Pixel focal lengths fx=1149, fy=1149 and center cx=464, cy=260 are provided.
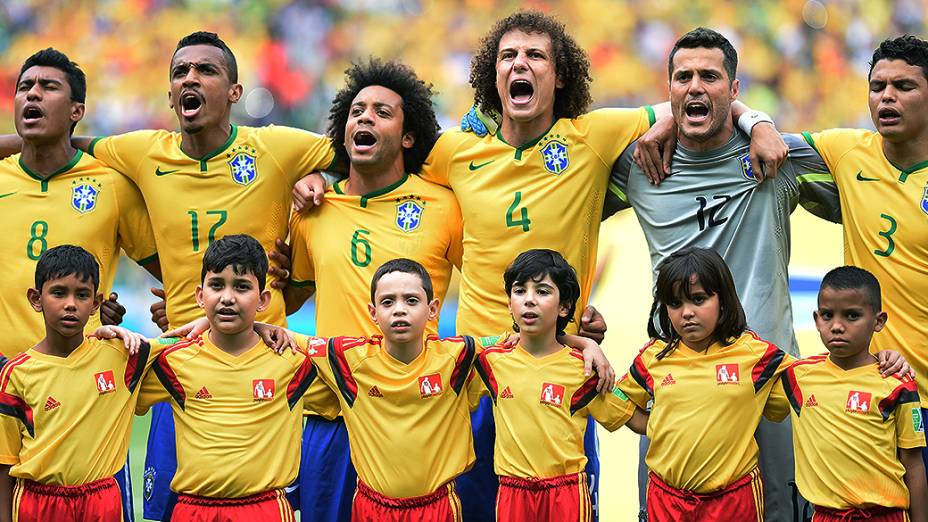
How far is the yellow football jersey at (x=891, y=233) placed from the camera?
444cm

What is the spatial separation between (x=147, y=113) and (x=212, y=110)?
8.71 m

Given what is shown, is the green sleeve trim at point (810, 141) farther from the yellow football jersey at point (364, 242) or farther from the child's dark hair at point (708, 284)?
the yellow football jersey at point (364, 242)

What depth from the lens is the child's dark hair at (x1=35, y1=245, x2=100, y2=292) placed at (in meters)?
4.26

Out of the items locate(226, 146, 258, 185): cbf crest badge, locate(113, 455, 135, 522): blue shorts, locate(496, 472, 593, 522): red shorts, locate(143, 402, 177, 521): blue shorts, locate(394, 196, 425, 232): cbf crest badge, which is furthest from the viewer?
locate(226, 146, 258, 185): cbf crest badge

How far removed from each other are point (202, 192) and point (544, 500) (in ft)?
6.74

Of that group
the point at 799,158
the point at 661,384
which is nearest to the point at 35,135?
the point at 661,384

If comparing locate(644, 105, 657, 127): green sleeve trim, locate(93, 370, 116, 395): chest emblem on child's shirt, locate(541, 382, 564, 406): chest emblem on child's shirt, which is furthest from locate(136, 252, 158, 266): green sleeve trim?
locate(644, 105, 657, 127): green sleeve trim

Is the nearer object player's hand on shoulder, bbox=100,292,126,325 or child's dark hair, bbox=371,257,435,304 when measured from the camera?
child's dark hair, bbox=371,257,435,304

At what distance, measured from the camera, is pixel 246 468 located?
13.9 ft

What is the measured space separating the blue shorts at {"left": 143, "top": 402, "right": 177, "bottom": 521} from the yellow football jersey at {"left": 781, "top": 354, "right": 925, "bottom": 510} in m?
2.60

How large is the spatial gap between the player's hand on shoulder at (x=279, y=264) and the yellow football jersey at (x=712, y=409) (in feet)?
5.85

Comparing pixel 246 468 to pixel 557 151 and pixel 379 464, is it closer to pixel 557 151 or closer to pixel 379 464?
pixel 379 464


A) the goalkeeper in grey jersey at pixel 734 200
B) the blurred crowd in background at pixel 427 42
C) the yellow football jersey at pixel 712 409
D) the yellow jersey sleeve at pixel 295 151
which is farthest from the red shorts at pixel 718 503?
the blurred crowd in background at pixel 427 42

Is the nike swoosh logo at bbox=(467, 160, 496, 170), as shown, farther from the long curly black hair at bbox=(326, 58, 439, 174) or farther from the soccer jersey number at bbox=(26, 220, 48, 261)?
the soccer jersey number at bbox=(26, 220, 48, 261)
